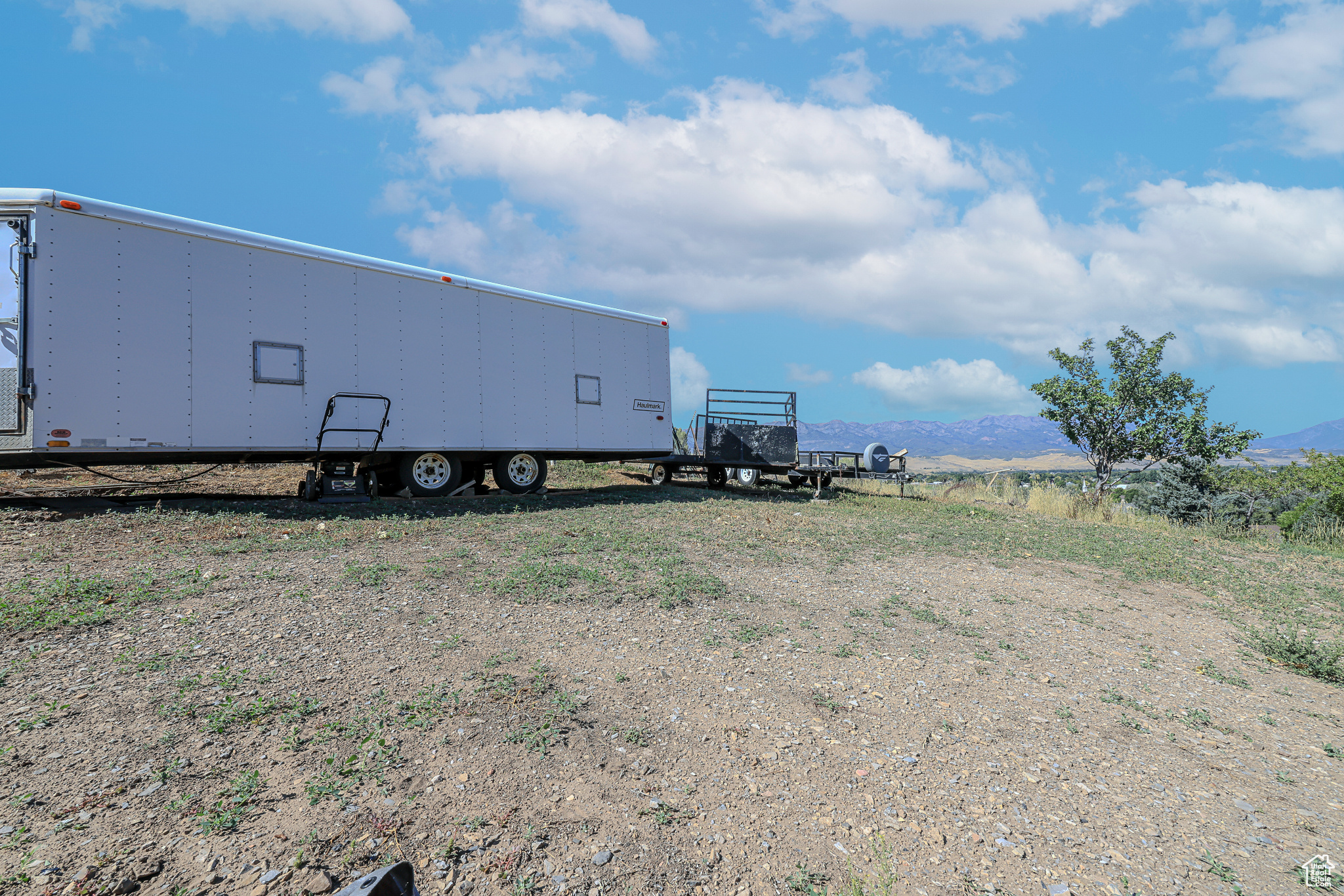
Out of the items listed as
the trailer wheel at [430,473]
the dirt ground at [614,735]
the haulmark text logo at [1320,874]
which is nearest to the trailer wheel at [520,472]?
the trailer wheel at [430,473]

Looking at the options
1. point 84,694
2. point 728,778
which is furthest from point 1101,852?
point 84,694

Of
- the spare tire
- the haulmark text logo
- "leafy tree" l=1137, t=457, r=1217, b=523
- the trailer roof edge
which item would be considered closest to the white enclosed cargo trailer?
the trailer roof edge

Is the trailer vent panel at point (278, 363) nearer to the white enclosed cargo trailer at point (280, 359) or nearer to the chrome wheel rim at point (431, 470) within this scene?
the white enclosed cargo trailer at point (280, 359)

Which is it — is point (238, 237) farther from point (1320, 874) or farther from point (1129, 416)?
point (1129, 416)

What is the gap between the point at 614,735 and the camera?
404cm

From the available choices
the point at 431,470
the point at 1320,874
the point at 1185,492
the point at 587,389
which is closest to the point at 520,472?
the point at 431,470

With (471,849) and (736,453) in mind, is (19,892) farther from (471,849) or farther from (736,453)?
(736,453)

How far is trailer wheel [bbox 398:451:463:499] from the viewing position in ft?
39.8

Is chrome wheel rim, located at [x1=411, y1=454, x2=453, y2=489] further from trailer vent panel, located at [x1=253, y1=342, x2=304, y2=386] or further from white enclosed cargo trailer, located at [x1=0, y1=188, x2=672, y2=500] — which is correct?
trailer vent panel, located at [x1=253, y1=342, x2=304, y2=386]

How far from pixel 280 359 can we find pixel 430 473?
318cm

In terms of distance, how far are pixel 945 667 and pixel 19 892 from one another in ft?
17.5

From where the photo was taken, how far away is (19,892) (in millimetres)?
2611

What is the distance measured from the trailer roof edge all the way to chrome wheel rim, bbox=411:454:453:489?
3.06 m

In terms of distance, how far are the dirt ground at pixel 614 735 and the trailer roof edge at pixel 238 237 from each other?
13.4 feet
